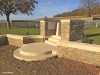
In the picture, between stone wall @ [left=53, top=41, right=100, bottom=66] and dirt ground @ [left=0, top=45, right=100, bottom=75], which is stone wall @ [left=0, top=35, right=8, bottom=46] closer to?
dirt ground @ [left=0, top=45, right=100, bottom=75]

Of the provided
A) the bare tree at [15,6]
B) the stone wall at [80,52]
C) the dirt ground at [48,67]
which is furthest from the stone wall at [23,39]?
the bare tree at [15,6]

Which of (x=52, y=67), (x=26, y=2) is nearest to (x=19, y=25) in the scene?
(x=26, y=2)

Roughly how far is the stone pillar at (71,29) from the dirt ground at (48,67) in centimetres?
204

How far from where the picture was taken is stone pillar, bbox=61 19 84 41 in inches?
458

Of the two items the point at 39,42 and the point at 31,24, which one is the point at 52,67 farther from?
the point at 31,24

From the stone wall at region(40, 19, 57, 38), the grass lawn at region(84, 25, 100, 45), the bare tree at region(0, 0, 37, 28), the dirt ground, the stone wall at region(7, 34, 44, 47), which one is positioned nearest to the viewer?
the dirt ground

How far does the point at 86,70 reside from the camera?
848cm

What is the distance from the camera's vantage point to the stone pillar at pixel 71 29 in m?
11.6

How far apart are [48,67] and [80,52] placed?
5.02ft

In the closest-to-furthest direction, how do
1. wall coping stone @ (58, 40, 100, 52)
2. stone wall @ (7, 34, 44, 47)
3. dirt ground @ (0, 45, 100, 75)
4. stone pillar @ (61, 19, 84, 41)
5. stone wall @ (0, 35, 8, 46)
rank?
dirt ground @ (0, 45, 100, 75) < wall coping stone @ (58, 40, 100, 52) < stone pillar @ (61, 19, 84, 41) < stone wall @ (7, 34, 44, 47) < stone wall @ (0, 35, 8, 46)

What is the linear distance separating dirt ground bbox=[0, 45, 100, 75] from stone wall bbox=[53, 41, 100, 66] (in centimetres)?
22

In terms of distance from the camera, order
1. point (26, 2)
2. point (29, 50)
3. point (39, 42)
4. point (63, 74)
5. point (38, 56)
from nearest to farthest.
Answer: point (63, 74)
point (38, 56)
point (29, 50)
point (39, 42)
point (26, 2)

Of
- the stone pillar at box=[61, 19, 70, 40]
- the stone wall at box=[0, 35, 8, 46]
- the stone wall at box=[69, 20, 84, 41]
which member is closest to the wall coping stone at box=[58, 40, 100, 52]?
the stone pillar at box=[61, 19, 70, 40]

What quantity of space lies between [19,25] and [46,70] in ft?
98.7
